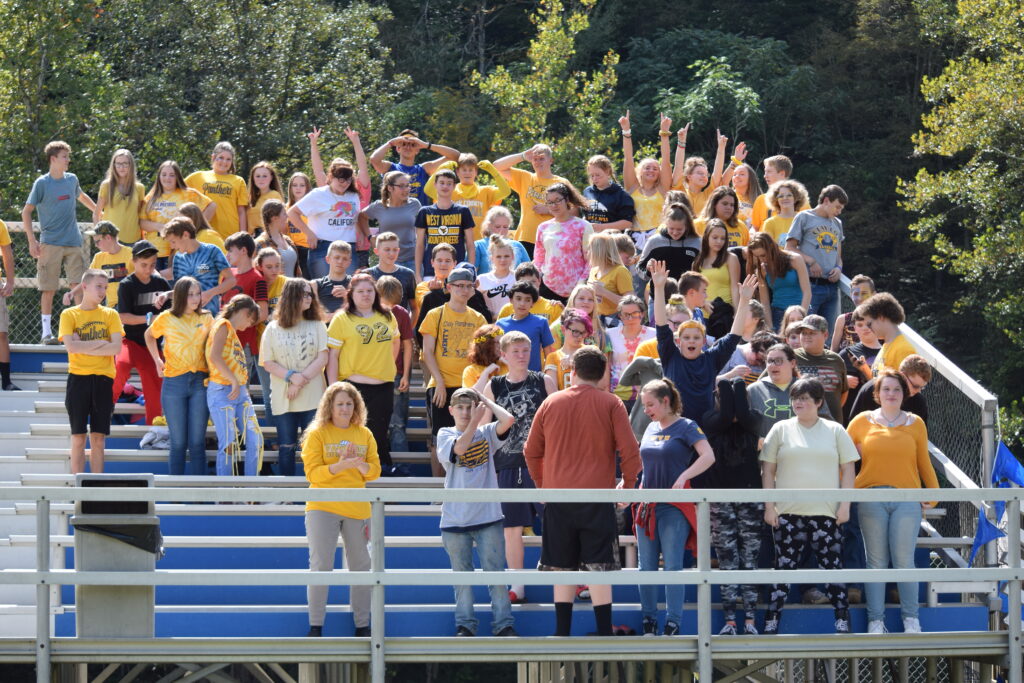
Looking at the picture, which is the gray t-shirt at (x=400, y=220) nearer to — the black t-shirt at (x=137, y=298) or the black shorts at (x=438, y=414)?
the black t-shirt at (x=137, y=298)

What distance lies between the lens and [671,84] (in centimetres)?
3459

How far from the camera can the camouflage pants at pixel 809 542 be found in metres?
9.63

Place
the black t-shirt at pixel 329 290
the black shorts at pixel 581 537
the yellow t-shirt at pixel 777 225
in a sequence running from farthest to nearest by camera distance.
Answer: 1. the yellow t-shirt at pixel 777 225
2. the black t-shirt at pixel 329 290
3. the black shorts at pixel 581 537

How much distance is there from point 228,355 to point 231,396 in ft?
0.96

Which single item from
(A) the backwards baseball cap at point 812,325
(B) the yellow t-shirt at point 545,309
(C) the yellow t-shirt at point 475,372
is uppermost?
(B) the yellow t-shirt at point 545,309

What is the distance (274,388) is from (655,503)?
132 inches

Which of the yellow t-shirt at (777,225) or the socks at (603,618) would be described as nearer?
the socks at (603,618)

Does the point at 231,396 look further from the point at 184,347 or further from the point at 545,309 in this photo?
the point at 545,309

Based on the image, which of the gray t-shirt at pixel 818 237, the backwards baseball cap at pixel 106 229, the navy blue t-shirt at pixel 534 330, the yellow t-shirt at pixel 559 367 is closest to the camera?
the yellow t-shirt at pixel 559 367

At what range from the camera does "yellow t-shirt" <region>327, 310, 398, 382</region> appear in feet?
37.7

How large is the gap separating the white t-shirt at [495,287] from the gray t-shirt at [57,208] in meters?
4.09

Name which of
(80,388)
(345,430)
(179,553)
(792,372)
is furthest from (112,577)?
(792,372)

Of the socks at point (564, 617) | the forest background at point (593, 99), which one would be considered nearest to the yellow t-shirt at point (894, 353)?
the socks at point (564, 617)

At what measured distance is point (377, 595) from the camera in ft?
28.2
